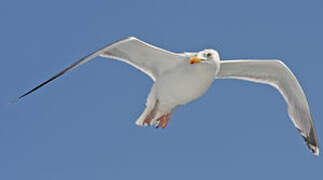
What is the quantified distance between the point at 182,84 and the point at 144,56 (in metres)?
1.16

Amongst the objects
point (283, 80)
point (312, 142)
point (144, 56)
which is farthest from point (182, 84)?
point (312, 142)

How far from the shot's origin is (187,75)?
1001 cm

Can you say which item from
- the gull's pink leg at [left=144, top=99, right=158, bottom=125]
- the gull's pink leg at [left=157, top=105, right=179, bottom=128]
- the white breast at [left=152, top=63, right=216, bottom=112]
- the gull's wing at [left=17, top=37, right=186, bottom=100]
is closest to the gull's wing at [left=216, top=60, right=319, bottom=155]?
the white breast at [left=152, top=63, right=216, bottom=112]

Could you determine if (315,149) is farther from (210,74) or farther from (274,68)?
(210,74)

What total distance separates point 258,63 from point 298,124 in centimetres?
210

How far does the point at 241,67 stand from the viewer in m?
11.3

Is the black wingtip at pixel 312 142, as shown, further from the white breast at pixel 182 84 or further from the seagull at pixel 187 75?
the white breast at pixel 182 84

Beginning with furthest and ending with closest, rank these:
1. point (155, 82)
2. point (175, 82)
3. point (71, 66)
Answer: point (155, 82), point (175, 82), point (71, 66)

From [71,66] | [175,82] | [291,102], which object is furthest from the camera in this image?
[291,102]

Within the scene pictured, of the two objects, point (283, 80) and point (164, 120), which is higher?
point (283, 80)

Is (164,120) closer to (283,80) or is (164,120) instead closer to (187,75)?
(187,75)

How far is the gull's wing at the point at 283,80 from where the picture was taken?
11172 millimetres

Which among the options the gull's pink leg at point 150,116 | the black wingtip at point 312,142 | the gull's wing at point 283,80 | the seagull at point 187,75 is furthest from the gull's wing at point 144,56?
the black wingtip at point 312,142

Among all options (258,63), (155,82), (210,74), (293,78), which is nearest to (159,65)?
(155,82)
